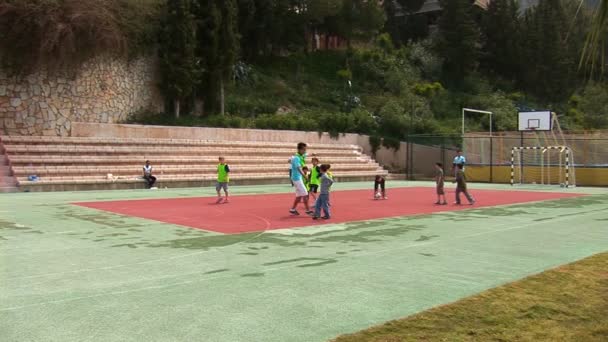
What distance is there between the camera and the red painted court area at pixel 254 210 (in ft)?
40.9

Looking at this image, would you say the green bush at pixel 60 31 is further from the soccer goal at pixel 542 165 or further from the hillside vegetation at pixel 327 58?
the soccer goal at pixel 542 165

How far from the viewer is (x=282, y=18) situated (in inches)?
1987

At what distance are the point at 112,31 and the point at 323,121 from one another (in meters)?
15.4

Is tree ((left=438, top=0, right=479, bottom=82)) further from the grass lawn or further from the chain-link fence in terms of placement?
the grass lawn

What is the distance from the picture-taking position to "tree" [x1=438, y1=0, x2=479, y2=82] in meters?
61.8

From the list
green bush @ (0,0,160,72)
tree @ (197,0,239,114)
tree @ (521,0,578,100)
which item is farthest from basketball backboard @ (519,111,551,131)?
tree @ (521,0,578,100)

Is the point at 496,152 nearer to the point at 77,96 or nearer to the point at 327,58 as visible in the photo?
the point at 77,96

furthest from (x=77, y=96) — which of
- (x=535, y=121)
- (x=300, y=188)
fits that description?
(x=535, y=121)

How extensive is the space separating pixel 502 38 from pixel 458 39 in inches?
338

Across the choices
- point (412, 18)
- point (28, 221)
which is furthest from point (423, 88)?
point (28, 221)

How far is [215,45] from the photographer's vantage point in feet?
113

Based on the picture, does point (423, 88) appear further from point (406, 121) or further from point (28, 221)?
point (28, 221)

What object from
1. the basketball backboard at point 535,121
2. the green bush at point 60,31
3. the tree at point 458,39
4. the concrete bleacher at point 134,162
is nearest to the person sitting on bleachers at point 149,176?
the concrete bleacher at point 134,162

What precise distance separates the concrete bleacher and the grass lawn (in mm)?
21098
